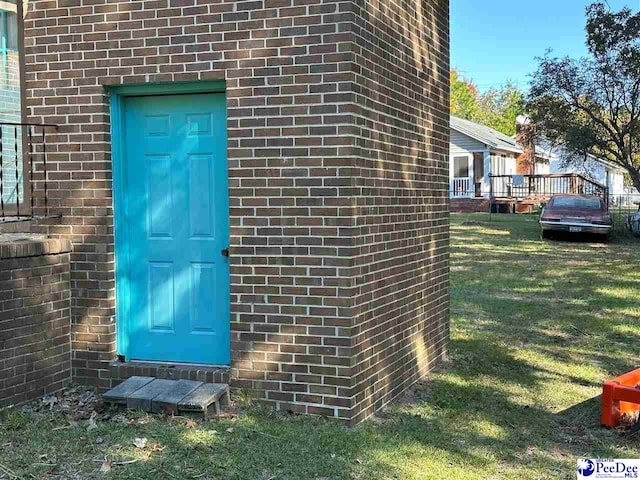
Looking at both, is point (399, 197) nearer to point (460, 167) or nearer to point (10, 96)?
point (10, 96)

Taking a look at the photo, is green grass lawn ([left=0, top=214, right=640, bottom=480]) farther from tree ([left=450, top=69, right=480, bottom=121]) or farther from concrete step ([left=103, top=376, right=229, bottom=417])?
tree ([left=450, top=69, right=480, bottom=121])

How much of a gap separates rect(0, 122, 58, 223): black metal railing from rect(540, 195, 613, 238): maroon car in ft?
53.3

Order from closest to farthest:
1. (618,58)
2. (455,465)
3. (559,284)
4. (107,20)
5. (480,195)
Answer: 1. (455,465)
2. (107,20)
3. (559,284)
4. (618,58)
5. (480,195)

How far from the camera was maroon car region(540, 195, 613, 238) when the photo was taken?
62.3 ft

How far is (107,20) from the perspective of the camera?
5367 millimetres

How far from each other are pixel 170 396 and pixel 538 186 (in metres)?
34.6

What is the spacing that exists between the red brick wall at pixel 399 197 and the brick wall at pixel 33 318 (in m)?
2.44

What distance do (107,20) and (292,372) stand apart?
3128 mm

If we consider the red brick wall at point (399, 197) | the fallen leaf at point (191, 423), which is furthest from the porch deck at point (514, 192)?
the fallen leaf at point (191, 423)

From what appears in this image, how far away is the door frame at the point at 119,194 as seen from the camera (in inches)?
214

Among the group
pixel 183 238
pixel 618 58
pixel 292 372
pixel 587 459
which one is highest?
pixel 618 58

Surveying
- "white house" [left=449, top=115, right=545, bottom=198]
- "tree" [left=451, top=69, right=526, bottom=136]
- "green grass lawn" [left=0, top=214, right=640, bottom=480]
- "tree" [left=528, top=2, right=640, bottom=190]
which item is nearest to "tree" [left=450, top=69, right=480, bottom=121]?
"tree" [left=451, top=69, right=526, bottom=136]

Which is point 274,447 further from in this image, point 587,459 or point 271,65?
point 271,65

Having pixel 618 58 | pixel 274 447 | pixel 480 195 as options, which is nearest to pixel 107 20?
pixel 274 447
